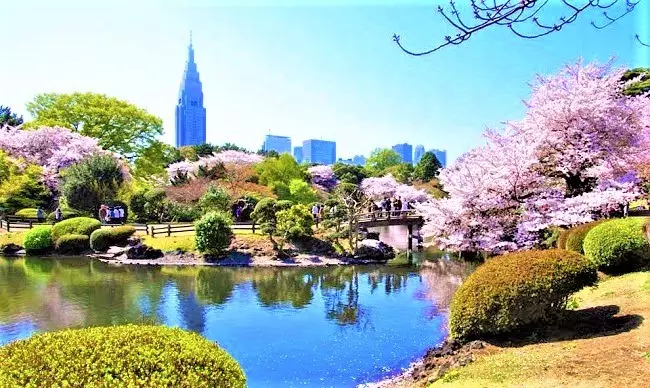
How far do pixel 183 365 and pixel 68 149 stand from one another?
3431 cm

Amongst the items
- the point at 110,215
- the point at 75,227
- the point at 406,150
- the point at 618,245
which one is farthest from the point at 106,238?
the point at 406,150

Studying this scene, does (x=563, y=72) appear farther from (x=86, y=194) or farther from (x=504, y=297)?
(x=86, y=194)

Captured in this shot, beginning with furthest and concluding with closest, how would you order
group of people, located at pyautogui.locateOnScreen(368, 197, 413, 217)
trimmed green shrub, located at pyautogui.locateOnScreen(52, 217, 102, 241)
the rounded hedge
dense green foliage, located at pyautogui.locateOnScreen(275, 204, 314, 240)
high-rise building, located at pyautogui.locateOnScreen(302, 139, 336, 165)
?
high-rise building, located at pyautogui.locateOnScreen(302, 139, 336, 165)
group of people, located at pyautogui.locateOnScreen(368, 197, 413, 217)
trimmed green shrub, located at pyautogui.locateOnScreen(52, 217, 102, 241)
dense green foliage, located at pyautogui.locateOnScreen(275, 204, 314, 240)
the rounded hedge

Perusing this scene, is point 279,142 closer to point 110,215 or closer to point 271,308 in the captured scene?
point 110,215

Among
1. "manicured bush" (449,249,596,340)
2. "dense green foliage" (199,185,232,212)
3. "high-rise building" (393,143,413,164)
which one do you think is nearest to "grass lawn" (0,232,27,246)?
"dense green foliage" (199,185,232,212)

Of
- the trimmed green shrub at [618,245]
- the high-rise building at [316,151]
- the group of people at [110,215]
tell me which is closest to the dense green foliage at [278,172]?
the group of people at [110,215]

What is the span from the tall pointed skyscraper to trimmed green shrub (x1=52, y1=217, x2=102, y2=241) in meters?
154

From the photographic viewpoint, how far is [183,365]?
12.1 feet

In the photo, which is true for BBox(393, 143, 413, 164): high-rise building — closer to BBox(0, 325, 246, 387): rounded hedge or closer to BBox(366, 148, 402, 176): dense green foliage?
BBox(366, 148, 402, 176): dense green foliage

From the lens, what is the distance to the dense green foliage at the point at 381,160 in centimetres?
6231

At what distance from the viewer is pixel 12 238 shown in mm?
25484

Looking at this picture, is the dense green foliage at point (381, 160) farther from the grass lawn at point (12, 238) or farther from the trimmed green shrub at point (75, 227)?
the grass lawn at point (12, 238)

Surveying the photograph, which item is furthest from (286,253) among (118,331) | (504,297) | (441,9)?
(441,9)

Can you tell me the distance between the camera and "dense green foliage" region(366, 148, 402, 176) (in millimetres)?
62312
